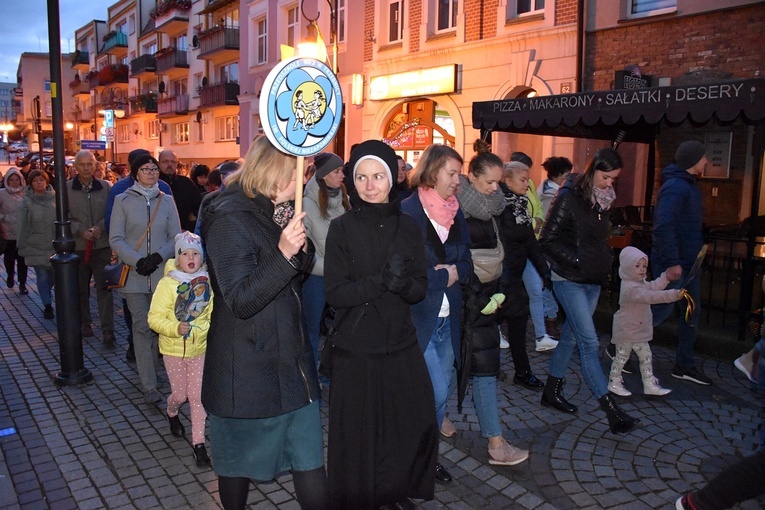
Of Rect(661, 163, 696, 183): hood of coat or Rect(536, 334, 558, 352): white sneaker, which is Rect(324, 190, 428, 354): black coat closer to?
Rect(661, 163, 696, 183): hood of coat

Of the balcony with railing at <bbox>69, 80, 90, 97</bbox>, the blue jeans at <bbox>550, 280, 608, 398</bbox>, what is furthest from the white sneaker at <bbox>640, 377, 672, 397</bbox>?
the balcony with railing at <bbox>69, 80, 90, 97</bbox>

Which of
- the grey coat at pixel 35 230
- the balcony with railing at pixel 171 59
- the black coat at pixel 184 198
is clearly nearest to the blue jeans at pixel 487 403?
the black coat at pixel 184 198

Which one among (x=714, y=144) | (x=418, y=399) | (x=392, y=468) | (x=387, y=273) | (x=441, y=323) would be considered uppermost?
(x=714, y=144)

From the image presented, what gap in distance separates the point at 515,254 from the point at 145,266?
9.75ft

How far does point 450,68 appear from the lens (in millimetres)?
15250

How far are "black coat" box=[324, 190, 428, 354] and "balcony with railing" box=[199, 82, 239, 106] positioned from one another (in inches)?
1116

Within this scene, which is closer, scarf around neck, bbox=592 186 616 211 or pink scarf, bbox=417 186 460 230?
pink scarf, bbox=417 186 460 230

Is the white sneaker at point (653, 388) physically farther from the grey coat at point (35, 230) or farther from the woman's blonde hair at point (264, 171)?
the grey coat at point (35, 230)

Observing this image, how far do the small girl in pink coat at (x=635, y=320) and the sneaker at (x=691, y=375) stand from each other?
47 centimetres

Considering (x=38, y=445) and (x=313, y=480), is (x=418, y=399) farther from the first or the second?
(x=38, y=445)

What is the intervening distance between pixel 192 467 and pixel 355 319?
1.76m

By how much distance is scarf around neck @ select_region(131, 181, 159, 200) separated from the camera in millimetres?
5398

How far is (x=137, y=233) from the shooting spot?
5.43m

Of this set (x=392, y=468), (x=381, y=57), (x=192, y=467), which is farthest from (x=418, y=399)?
(x=381, y=57)
